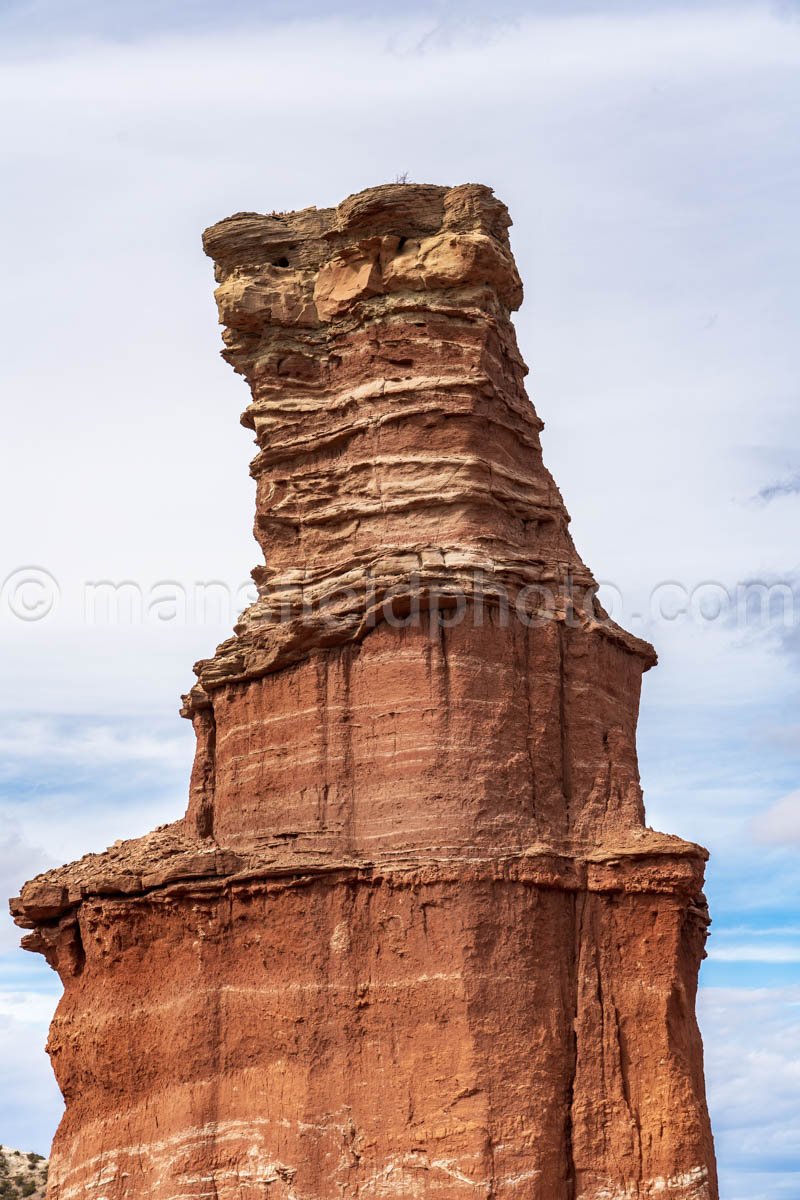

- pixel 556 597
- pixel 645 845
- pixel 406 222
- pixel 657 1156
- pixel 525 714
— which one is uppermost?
pixel 406 222

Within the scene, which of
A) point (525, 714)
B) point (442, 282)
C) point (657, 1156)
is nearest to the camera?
point (657, 1156)

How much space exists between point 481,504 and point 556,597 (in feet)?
7.15

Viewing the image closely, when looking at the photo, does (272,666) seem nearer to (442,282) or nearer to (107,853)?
(107,853)

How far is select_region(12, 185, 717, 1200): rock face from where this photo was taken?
33.6m

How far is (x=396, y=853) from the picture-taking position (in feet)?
114

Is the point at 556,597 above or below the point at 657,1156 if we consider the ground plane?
above

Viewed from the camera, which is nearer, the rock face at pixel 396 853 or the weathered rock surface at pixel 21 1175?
the rock face at pixel 396 853

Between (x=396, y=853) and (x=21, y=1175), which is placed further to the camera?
(x=21, y=1175)

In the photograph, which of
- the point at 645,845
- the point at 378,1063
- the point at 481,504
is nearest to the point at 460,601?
the point at 481,504

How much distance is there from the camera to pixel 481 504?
3709cm

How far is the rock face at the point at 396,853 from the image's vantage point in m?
33.6

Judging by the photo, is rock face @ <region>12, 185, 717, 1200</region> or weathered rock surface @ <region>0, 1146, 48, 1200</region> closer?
rock face @ <region>12, 185, 717, 1200</region>

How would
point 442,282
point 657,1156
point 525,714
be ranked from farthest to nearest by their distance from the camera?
point 442,282, point 525,714, point 657,1156

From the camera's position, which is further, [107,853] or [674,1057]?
[107,853]
